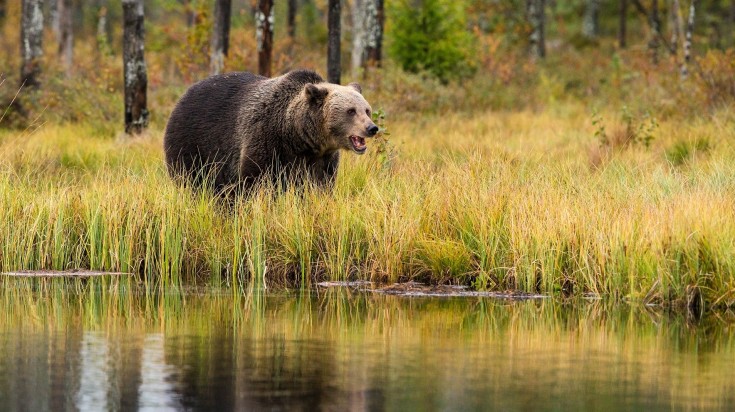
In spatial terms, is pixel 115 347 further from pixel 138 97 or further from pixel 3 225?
pixel 138 97

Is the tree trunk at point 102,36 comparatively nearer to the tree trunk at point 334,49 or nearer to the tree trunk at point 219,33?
the tree trunk at point 219,33

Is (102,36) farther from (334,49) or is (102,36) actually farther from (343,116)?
(343,116)

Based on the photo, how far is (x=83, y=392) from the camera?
20.1 feet

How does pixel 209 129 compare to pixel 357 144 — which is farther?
pixel 209 129

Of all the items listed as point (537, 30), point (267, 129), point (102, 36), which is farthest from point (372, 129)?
point (537, 30)

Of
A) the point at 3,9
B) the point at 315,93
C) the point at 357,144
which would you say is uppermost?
the point at 3,9

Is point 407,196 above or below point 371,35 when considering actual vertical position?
below

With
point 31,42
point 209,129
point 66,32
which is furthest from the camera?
point 66,32

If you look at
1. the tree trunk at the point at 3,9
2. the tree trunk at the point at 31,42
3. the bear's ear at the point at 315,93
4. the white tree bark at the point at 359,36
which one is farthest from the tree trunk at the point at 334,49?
the tree trunk at the point at 3,9

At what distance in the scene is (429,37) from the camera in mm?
27312

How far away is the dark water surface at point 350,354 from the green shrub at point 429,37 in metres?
17.8

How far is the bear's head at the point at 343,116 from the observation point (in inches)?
459

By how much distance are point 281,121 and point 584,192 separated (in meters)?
3.03

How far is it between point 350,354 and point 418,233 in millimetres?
3135
